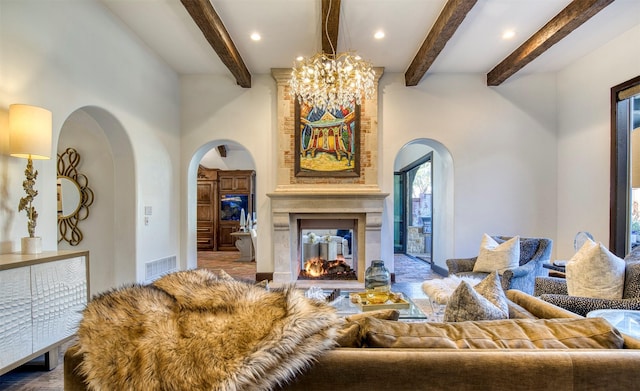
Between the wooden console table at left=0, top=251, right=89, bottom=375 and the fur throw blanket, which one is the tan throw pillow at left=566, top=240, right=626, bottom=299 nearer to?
the fur throw blanket

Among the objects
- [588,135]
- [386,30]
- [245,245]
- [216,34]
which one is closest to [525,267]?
[588,135]

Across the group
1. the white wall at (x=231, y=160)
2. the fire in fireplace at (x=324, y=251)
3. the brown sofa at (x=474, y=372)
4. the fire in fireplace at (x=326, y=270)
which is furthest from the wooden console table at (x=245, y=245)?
the brown sofa at (x=474, y=372)

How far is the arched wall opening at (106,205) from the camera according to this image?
13.4 feet

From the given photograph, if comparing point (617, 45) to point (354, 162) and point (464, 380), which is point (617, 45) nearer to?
point (354, 162)

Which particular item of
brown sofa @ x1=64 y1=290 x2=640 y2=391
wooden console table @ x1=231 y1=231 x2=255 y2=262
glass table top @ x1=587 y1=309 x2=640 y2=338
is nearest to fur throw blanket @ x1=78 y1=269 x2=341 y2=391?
brown sofa @ x1=64 y1=290 x2=640 y2=391

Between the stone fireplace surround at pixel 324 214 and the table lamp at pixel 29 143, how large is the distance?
2871 mm

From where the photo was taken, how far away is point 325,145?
510 centimetres

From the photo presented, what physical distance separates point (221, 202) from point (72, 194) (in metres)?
5.51

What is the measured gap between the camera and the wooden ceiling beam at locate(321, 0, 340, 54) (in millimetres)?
3347

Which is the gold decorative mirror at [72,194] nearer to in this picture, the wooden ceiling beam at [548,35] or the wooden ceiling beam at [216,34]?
the wooden ceiling beam at [216,34]

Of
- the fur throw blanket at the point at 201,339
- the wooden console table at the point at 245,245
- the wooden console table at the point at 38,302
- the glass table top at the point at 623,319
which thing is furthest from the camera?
the wooden console table at the point at 245,245

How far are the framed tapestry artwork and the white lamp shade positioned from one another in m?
3.19

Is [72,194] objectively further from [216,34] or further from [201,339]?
[201,339]

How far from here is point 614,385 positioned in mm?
1062
